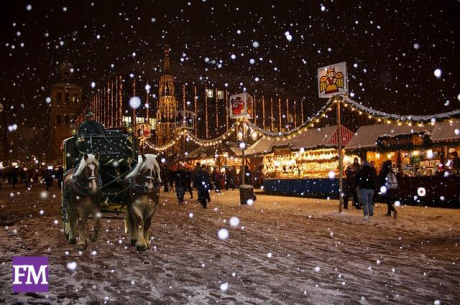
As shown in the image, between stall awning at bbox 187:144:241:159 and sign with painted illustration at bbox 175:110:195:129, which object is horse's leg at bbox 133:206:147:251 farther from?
sign with painted illustration at bbox 175:110:195:129

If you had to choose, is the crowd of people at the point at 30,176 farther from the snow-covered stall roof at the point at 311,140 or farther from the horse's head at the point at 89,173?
the horse's head at the point at 89,173

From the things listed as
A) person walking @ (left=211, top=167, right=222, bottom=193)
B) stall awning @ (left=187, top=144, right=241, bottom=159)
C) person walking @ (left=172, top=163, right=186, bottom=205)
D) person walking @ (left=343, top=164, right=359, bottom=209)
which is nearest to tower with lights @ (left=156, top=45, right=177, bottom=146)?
stall awning @ (left=187, top=144, right=241, bottom=159)

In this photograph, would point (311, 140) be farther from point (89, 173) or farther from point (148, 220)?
point (89, 173)

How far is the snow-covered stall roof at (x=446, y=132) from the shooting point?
1606 centimetres

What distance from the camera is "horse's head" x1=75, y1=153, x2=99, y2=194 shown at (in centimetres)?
699

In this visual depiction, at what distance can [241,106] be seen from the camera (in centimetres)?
1930

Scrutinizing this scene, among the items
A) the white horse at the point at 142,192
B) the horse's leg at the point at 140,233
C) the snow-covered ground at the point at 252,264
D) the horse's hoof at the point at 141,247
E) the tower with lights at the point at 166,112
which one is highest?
the tower with lights at the point at 166,112

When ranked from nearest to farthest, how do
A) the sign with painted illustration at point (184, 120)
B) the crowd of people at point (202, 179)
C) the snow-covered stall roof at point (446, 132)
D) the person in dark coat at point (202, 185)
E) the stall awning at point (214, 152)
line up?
the snow-covered stall roof at point (446, 132) < the person in dark coat at point (202, 185) < the crowd of people at point (202, 179) < the stall awning at point (214, 152) < the sign with painted illustration at point (184, 120)

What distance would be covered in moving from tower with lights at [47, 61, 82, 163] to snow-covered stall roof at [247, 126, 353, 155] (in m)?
65.0

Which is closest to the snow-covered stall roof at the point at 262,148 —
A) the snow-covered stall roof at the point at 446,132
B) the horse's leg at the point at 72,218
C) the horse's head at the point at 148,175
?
the snow-covered stall roof at the point at 446,132

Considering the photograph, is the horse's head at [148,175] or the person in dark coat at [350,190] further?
the person in dark coat at [350,190]

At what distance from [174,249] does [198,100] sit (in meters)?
56.1

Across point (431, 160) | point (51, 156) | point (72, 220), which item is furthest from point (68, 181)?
point (51, 156)

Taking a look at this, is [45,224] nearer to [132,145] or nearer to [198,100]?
[132,145]
